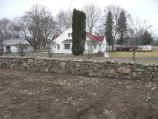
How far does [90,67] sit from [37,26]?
37.8 m

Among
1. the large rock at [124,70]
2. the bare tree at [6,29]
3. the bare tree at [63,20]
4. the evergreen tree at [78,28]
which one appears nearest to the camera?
the large rock at [124,70]

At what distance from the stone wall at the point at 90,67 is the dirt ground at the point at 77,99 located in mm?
472

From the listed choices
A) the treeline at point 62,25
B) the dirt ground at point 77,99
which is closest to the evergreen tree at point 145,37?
the treeline at point 62,25

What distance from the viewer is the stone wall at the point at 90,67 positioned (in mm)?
8734

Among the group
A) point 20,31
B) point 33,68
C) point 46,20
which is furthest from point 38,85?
point 20,31

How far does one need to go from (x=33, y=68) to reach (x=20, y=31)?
41415 millimetres

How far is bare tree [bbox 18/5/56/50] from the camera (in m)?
46.3

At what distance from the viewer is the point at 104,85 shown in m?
7.91

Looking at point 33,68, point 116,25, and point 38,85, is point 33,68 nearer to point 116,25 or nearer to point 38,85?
point 38,85

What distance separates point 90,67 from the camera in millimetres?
9719

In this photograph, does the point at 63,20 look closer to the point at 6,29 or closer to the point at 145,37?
the point at 6,29

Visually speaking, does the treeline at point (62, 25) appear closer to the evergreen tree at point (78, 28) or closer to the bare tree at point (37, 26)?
the bare tree at point (37, 26)

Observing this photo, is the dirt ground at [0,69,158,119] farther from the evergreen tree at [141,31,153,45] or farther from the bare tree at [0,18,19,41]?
the bare tree at [0,18,19,41]

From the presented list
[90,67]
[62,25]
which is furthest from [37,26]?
[90,67]
